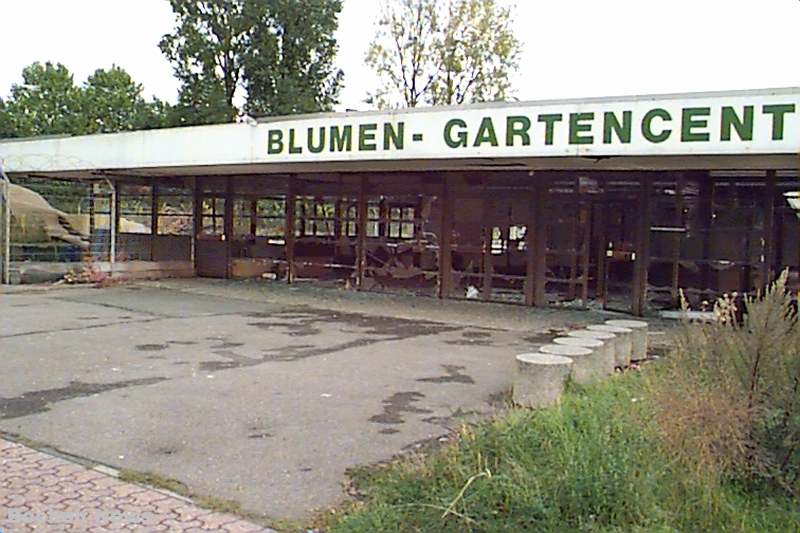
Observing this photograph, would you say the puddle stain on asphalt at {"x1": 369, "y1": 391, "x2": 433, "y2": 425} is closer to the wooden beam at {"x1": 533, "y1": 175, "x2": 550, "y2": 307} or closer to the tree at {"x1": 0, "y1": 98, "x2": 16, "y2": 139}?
the wooden beam at {"x1": 533, "y1": 175, "x2": 550, "y2": 307}

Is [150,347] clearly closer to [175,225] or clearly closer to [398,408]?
[398,408]

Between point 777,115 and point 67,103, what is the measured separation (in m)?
48.5

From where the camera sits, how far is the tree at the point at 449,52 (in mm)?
38875

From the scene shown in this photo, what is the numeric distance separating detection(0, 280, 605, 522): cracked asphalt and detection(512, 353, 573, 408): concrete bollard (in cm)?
42

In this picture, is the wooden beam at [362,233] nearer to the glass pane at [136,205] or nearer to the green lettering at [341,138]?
the green lettering at [341,138]

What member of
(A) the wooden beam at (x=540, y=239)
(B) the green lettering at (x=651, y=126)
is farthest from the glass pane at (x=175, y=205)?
(B) the green lettering at (x=651, y=126)

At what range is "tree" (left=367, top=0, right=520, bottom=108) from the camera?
38.9 metres

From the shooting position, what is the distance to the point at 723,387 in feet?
16.3

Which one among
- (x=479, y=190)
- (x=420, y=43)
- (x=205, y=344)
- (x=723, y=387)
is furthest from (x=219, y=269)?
(x=420, y=43)

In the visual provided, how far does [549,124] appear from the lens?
1227 centimetres

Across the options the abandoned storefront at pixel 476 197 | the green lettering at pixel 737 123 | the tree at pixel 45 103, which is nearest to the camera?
the green lettering at pixel 737 123

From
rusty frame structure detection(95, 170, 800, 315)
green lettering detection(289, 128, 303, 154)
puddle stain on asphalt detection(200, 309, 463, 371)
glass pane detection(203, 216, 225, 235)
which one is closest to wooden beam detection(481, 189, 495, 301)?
rusty frame structure detection(95, 170, 800, 315)

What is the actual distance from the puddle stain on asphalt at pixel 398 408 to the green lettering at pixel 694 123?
579 centimetres

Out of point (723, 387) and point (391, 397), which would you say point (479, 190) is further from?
point (723, 387)
